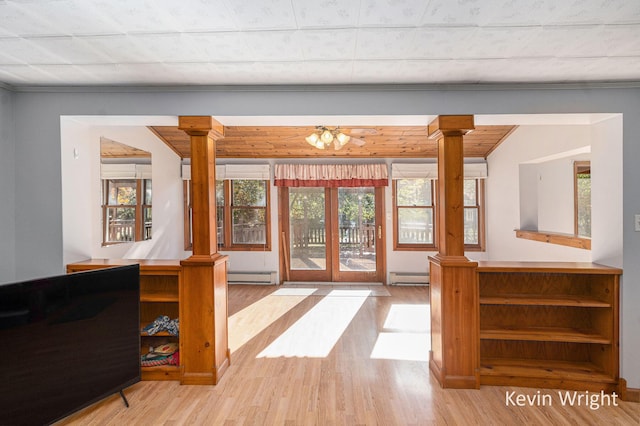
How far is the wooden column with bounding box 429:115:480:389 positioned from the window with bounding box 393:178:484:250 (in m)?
3.29

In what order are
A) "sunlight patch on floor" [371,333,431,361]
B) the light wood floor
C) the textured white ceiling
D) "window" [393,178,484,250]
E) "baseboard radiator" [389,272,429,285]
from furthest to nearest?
"window" [393,178,484,250]
"baseboard radiator" [389,272,429,285]
"sunlight patch on floor" [371,333,431,361]
the light wood floor
the textured white ceiling

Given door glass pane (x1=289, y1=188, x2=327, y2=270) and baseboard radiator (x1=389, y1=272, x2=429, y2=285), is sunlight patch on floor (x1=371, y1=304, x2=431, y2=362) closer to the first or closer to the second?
baseboard radiator (x1=389, y1=272, x2=429, y2=285)

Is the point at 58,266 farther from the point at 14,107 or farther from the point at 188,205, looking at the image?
the point at 188,205

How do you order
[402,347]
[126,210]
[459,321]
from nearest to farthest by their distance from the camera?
[459,321] < [402,347] < [126,210]

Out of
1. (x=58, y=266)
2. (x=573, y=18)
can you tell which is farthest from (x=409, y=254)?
(x=58, y=266)

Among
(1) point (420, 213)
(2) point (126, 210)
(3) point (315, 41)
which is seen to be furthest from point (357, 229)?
(3) point (315, 41)

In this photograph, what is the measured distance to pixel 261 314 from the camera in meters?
4.36

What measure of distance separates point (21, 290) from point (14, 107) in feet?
5.68

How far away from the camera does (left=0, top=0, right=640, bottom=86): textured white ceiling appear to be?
5.27 ft

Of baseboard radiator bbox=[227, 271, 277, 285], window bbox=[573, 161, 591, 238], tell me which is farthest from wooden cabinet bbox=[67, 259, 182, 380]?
window bbox=[573, 161, 591, 238]

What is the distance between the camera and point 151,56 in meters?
2.11

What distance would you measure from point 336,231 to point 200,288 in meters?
3.58

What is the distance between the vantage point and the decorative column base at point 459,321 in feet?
8.60

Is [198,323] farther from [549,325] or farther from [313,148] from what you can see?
[313,148]
